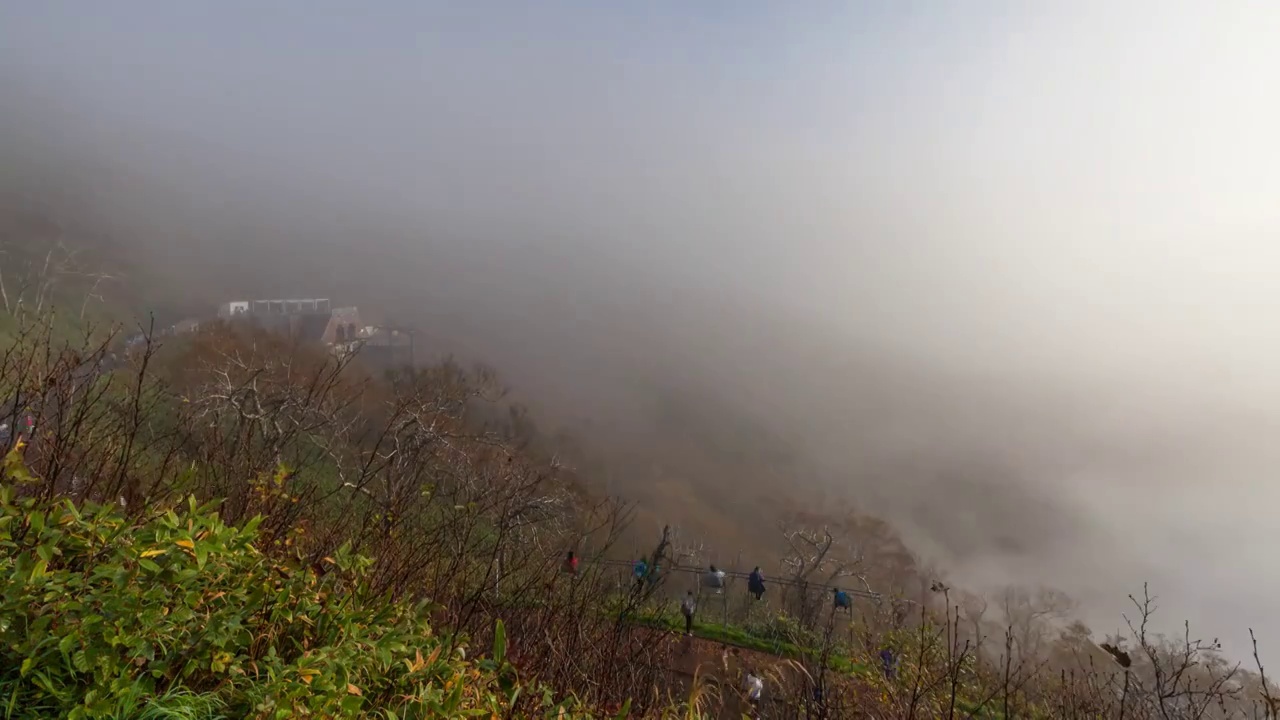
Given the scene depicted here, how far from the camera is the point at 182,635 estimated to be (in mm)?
2102

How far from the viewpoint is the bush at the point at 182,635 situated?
190 centimetres

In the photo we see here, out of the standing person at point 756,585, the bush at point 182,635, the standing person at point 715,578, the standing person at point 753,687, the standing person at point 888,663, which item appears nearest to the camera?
the bush at point 182,635

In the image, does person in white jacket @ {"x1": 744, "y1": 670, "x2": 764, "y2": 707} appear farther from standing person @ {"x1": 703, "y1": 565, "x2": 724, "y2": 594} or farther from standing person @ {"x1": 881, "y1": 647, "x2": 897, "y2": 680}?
standing person @ {"x1": 703, "y1": 565, "x2": 724, "y2": 594}

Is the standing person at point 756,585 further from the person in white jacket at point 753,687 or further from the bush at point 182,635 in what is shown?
the bush at point 182,635

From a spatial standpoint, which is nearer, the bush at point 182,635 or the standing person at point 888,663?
the bush at point 182,635

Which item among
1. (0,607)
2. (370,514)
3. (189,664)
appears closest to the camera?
(0,607)

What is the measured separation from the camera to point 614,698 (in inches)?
143

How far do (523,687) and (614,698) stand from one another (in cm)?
101

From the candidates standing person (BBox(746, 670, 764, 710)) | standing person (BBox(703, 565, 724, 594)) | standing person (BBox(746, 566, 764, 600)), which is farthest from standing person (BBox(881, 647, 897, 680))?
standing person (BBox(703, 565, 724, 594))

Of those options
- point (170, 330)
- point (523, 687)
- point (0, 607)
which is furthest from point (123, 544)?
point (170, 330)

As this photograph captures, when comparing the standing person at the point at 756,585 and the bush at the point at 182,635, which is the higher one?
the bush at the point at 182,635

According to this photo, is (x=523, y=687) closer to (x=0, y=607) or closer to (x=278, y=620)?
(x=278, y=620)

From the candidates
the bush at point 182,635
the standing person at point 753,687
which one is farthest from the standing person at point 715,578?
the bush at point 182,635

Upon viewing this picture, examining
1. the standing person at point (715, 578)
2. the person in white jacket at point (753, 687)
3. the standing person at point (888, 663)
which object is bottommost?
the standing person at point (715, 578)
